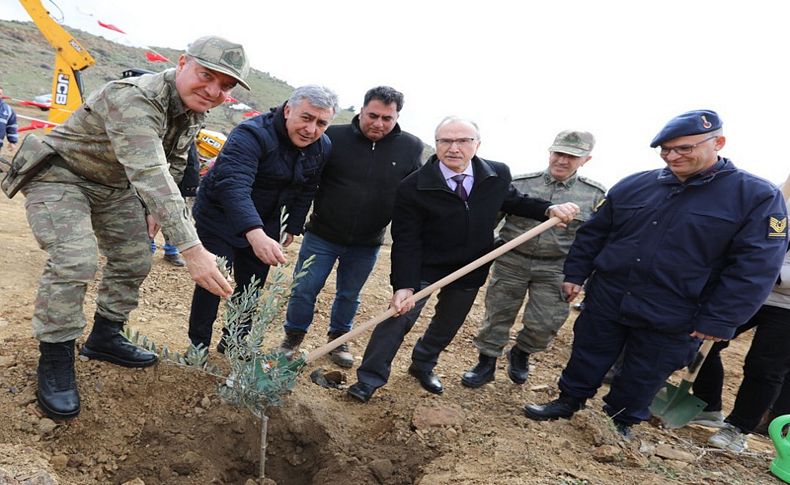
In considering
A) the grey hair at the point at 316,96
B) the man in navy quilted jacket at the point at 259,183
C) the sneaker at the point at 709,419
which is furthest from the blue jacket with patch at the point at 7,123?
the sneaker at the point at 709,419

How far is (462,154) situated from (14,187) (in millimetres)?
2267

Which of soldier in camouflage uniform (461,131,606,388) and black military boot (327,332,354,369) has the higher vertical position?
soldier in camouflage uniform (461,131,606,388)

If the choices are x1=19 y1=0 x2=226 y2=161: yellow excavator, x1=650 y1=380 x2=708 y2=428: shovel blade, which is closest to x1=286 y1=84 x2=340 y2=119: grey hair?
x1=650 y1=380 x2=708 y2=428: shovel blade

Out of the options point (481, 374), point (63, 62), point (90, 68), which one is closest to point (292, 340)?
point (481, 374)

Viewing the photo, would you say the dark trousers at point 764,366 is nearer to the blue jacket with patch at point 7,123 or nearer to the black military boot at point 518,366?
the black military boot at point 518,366

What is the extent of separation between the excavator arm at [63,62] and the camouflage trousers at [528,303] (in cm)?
849

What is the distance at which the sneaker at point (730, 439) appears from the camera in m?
3.35

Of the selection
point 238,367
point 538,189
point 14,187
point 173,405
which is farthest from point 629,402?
point 14,187

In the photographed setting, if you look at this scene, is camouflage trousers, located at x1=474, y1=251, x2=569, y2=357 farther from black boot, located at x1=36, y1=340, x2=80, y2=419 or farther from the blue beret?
black boot, located at x1=36, y1=340, x2=80, y2=419

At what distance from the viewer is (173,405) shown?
2684 mm

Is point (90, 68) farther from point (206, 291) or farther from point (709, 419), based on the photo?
point (709, 419)

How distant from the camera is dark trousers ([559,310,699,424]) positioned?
2.80 meters

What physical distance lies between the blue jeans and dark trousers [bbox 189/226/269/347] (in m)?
0.34

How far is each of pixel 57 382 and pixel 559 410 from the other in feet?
9.21
